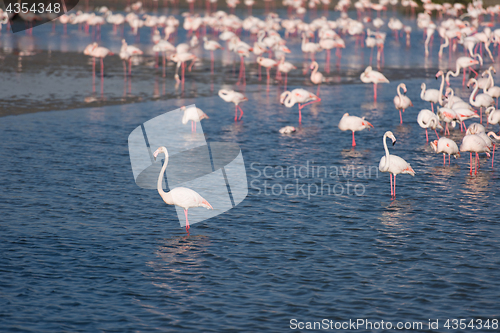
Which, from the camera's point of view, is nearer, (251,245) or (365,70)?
(251,245)

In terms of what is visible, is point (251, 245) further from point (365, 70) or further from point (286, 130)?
point (365, 70)

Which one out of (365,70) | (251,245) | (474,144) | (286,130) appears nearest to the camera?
(251,245)

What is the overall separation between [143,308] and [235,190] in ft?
16.3

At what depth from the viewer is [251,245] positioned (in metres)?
9.52

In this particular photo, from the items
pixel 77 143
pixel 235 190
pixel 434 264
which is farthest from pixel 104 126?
pixel 434 264

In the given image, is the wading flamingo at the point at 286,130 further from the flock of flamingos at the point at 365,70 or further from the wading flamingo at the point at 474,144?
the wading flamingo at the point at 474,144

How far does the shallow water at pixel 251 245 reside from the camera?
7551mm

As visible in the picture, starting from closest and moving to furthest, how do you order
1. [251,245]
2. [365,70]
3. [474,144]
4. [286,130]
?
[251,245]
[474,144]
[286,130]
[365,70]

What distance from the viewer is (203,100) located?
71.3 ft

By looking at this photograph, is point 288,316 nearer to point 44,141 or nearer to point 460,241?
point 460,241

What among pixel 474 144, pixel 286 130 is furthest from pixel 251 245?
pixel 286 130

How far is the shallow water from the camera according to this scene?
7551 millimetres

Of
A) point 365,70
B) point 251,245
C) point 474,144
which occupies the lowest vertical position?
point 251,245

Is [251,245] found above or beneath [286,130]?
beneath
